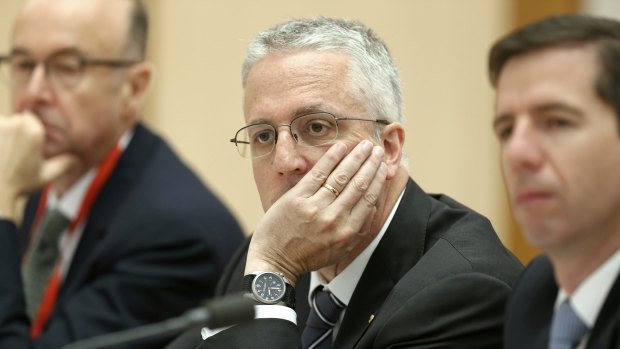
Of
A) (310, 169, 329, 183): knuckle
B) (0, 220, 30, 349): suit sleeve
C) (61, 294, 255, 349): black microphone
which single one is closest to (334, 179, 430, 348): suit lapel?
(310, 169, 329, 183): knuckle

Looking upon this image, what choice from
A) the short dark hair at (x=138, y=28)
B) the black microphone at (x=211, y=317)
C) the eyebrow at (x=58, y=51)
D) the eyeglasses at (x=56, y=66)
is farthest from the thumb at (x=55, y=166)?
the black microphone at (x=211, y=317)

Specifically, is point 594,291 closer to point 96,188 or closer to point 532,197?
point 532,197

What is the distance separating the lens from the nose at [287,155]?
9.05 feet

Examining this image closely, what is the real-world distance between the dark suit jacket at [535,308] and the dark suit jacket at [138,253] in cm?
160

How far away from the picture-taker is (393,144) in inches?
112

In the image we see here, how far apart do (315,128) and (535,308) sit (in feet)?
2.72

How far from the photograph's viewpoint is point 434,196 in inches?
122

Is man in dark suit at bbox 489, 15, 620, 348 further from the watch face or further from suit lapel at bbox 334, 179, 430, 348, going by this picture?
the watch face

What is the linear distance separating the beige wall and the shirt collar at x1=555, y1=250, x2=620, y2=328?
155 inches

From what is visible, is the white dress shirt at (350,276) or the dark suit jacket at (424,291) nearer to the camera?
the dark suit jacket at (424,291)

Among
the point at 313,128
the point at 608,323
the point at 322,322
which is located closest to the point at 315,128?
the point at 313,128

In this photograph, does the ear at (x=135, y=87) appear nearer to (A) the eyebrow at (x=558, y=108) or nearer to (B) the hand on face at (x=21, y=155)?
(B) the hand on face at (x=21, y=155)

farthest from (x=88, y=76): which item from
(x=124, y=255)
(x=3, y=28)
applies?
(x=3, y=28)

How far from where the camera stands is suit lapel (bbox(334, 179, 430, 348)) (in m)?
2.63
